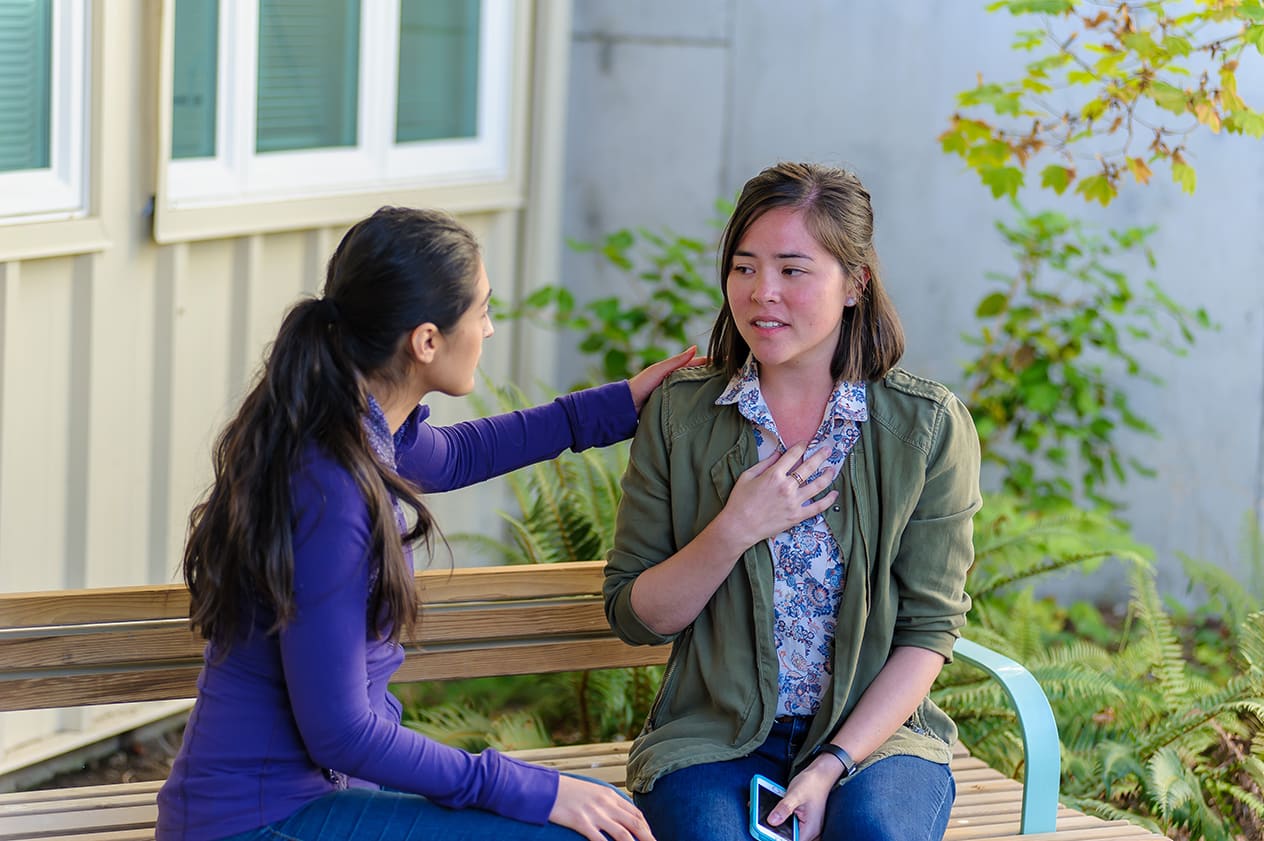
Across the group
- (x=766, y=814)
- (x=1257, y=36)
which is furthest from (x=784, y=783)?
(x=1257, y=36)

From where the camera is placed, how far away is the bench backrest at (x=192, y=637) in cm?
243

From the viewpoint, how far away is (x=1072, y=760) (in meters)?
3.49

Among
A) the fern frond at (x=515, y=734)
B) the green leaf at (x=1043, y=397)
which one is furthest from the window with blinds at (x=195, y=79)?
the green leaf at (x=1043, y=397)

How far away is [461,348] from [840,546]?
727 millimetres

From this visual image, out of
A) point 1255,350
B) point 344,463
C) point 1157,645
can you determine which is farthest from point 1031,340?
point 344,463

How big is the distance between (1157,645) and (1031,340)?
69.6 inches

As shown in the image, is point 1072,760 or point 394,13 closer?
point 1072,760

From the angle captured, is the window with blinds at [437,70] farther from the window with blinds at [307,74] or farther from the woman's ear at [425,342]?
the woman's ear at [425,342]

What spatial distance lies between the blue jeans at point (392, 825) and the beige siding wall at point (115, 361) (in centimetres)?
169

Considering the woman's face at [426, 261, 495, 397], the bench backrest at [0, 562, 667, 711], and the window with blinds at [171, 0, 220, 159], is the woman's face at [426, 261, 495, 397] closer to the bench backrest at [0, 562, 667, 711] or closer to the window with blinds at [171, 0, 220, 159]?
the bench backrest at [0, 562, 667, 711]

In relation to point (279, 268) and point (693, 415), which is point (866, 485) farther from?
point (279, 268)

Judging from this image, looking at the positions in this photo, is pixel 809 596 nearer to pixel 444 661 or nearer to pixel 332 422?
pixel 444 661

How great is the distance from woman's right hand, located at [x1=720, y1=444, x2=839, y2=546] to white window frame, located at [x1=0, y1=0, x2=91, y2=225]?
2159 mm

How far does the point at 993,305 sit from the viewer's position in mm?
5176
